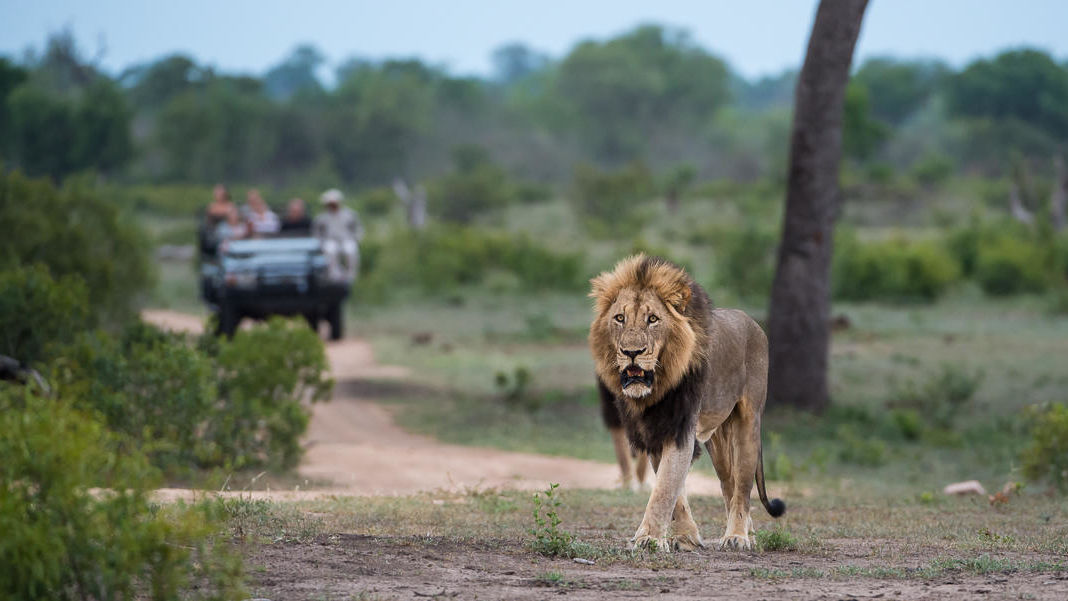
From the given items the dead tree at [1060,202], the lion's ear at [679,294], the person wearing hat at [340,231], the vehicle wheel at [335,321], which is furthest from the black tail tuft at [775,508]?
the dead tree at [1060,202]

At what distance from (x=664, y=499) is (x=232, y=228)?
1318cm

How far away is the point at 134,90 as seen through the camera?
7106 cm

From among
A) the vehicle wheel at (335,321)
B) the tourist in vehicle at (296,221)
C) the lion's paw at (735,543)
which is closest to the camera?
the lion's paw at (735,543)

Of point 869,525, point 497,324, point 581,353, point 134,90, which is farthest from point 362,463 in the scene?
point 134,90

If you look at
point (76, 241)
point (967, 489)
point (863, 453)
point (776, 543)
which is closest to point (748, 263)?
point (76, 241)

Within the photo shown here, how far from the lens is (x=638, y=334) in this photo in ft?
18.5

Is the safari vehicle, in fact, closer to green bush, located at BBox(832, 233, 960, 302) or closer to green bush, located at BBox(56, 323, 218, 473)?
green bush, located at BBox(56, 323, 218, 473)

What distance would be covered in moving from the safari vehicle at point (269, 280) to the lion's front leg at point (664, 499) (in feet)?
37.3

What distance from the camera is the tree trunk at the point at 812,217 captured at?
1302 cm

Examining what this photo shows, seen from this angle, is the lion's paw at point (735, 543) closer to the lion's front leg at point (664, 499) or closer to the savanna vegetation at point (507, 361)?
the savanna vegetation at point (507, 361)

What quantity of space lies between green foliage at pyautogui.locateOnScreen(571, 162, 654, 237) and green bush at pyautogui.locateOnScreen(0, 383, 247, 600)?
34.5 m

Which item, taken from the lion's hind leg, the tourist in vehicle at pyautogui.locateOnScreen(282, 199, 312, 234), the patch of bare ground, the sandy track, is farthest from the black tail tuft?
the tourist in vehicle at pyautogui.locateOnScreen(282, 199, 312, 234)

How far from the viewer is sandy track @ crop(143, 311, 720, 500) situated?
380 inches

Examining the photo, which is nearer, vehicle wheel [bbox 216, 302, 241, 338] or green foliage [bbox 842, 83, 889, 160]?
vehicle wheel [bbox 216, 302, 241, 338]
